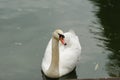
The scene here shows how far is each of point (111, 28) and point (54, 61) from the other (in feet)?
9.92

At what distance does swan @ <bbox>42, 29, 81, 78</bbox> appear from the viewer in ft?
26.6

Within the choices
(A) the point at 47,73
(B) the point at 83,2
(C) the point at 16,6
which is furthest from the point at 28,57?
(B) the point at 83,2

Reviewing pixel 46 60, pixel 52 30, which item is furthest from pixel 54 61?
pixel 52 30

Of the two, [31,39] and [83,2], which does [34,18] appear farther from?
[83,2]

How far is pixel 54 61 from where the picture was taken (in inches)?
320

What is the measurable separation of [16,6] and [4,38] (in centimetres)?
195

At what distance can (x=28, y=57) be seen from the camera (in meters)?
8.88

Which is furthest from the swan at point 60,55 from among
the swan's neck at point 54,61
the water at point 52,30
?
the water at point 52,30

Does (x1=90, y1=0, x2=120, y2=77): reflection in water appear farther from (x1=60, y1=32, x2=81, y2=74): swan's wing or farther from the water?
(x1=60, y1=32, x2=81, y2=74): swan's wing

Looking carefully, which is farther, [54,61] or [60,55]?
[60,55]

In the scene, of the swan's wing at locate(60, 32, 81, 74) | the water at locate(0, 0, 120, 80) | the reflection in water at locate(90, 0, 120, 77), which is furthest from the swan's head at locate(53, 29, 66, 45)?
the reflection in water at locate(90, 0, 120, 77)

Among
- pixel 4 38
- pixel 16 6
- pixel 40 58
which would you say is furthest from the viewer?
pixel 16 6

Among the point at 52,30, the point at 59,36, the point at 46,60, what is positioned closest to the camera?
the point at 59,36

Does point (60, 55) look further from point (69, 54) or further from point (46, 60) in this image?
point (46, 60)
